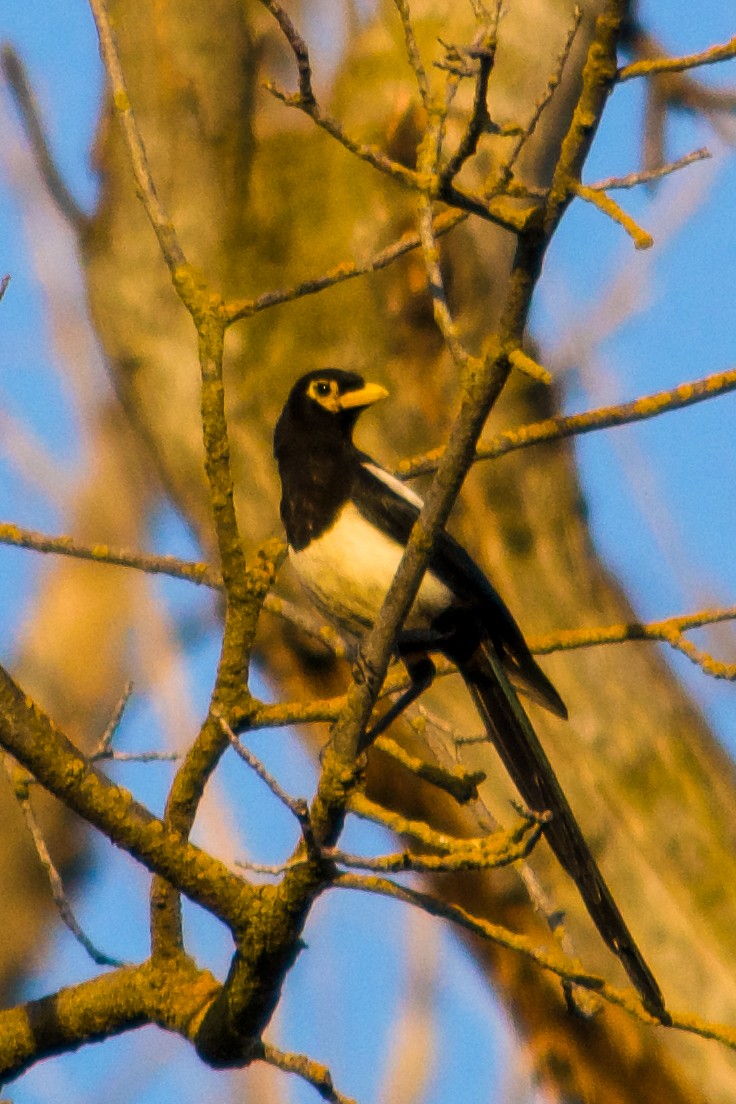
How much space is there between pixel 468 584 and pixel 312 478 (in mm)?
429

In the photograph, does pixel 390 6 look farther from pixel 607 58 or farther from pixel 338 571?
pixel 607 58

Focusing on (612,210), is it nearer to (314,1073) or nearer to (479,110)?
(479,110)

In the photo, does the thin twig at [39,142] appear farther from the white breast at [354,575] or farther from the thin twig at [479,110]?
the thin twig at [479,110]

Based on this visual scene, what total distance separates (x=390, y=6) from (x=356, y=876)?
396 cm

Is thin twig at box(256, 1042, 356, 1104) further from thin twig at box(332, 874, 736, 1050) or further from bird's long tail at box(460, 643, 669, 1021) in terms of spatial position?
bird's long tail at box(460, 643, 669, 1021)

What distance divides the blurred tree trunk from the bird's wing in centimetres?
141

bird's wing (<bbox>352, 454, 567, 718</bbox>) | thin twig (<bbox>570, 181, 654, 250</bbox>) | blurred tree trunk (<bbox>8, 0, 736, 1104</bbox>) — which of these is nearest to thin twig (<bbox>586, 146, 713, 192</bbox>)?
thin twig (<bbox>570, 181, 654, 250</bbox>)

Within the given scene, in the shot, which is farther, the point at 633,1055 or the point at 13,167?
the point at 13,167

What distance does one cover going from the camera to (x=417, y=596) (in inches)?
123

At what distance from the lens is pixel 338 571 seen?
10.3 ft

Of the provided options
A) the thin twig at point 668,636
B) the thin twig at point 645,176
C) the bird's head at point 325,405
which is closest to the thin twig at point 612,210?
the thin twig at point 645,176

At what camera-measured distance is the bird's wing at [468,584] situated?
3119mm

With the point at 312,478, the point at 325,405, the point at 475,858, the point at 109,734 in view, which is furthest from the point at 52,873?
the point at 325,405

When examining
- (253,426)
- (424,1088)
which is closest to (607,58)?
(424,1088)
